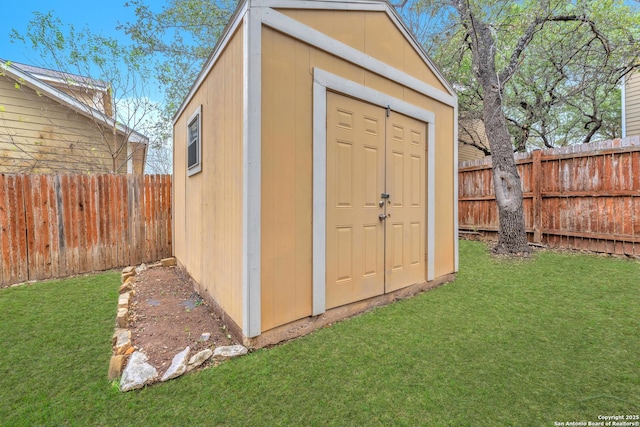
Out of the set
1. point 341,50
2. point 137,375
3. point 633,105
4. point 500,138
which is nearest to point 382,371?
point 137,375

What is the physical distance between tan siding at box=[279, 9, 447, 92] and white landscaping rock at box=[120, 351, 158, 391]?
2.97 metres

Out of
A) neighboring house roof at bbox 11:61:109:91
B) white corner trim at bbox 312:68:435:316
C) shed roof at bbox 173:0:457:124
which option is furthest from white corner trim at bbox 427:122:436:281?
neighboring house roof at bbox 11:61:109:91

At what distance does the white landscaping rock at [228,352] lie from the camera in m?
2.22

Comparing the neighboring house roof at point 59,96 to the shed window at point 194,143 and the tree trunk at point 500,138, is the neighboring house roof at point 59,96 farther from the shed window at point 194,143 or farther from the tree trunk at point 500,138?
the tree trunk at point 500,138

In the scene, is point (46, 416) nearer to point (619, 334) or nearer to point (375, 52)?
point (375, 52)

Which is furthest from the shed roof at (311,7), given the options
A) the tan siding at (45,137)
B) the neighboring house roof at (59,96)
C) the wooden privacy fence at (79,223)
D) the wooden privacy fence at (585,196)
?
the tan siding at (45,137)

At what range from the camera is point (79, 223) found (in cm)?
470

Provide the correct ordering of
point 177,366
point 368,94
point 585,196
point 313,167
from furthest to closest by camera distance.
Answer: point 585,196
point 368,94
point 313,167
point 177,366

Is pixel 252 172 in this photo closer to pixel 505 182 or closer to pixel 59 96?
pixel 505 182

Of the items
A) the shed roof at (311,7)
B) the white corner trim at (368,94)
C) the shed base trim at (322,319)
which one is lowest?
the shed base trim at (322,319)

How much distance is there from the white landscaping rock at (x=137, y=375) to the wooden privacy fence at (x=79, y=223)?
3.69 m

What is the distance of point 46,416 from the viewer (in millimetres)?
1640

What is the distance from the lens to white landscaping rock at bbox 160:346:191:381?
6.51 ft

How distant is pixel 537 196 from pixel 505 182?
4.01 ft
